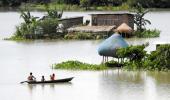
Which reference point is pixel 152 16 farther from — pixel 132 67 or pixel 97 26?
pixel 132 67

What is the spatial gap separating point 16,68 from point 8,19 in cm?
4840

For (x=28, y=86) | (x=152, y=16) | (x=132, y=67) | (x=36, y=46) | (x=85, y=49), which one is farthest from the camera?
(x=152, y=16)

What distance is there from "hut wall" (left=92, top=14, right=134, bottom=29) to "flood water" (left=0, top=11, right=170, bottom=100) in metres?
8.06

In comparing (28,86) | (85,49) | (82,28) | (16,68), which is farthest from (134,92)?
(82,28)

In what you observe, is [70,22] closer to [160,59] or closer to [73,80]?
[160,59]

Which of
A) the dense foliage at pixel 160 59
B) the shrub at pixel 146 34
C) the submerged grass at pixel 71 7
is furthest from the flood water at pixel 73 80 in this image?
the submerged grass at pixel 71 7

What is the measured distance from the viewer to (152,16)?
283 feet

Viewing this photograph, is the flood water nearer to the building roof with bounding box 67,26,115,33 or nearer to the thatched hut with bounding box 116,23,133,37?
the thatched hut with bounding box 116,23,133,37

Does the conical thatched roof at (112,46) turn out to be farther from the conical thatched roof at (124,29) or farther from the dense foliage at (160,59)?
the conical thatched roof at (124,29)

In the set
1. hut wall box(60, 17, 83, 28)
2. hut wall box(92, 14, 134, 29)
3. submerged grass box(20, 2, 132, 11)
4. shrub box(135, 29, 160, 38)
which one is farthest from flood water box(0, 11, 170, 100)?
submerged grass box(20, 2, 132, 11)

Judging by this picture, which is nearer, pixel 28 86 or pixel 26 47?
pixel 28 86

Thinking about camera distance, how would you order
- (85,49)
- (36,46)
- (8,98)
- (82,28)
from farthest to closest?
(82,28) → (36,46) → (85,49) → (8,98)

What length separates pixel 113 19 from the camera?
60.4 meters

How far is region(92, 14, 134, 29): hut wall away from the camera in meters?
60.1
